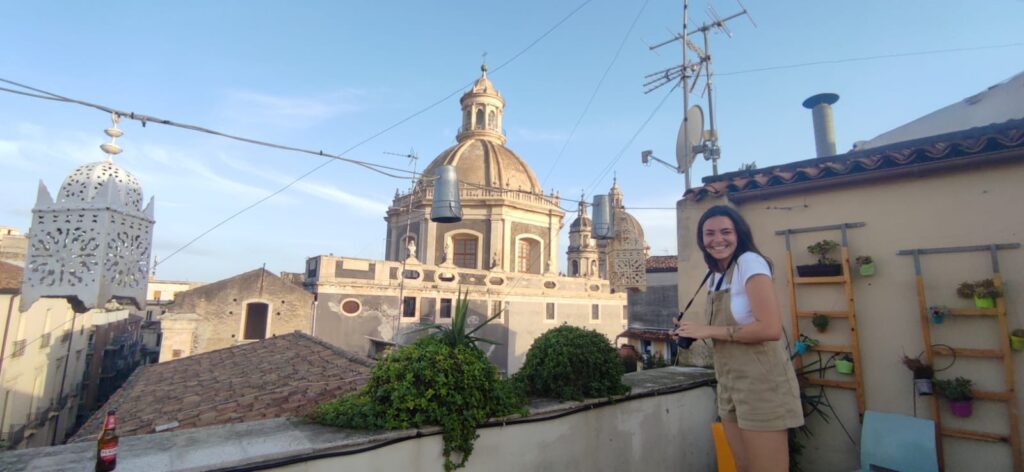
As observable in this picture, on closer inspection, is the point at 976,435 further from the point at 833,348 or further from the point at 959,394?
the point at 833,348

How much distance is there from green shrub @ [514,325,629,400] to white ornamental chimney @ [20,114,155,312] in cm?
254

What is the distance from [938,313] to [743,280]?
3222 mm

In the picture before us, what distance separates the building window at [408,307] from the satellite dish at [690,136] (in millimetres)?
16273

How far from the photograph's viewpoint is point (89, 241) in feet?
8.16

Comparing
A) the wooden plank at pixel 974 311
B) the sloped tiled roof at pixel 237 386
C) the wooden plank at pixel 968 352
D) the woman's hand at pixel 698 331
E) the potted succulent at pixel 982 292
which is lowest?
the sloped tiled roof at pixel 237 386

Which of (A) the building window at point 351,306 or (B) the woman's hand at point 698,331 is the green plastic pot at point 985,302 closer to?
(B) the woman's hand at point 698,331

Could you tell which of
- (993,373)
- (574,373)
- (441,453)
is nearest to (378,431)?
(441,453)

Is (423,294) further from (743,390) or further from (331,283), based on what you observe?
(743,390)

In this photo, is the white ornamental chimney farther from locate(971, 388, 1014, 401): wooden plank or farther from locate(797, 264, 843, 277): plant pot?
locate(971, 388, 1014, 401): wooden plank

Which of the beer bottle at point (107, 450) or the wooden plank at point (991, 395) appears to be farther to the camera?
the wooden plank at point (991, 395)

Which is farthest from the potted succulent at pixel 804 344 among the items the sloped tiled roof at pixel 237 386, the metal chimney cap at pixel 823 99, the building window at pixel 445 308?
the building window at pixel 445 308

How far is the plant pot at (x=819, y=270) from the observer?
4387 mm

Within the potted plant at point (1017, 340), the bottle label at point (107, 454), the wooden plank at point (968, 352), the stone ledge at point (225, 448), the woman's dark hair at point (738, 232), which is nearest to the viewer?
the bottle label at point (107, 454)

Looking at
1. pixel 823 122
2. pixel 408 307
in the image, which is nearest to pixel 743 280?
pixel 823 122
